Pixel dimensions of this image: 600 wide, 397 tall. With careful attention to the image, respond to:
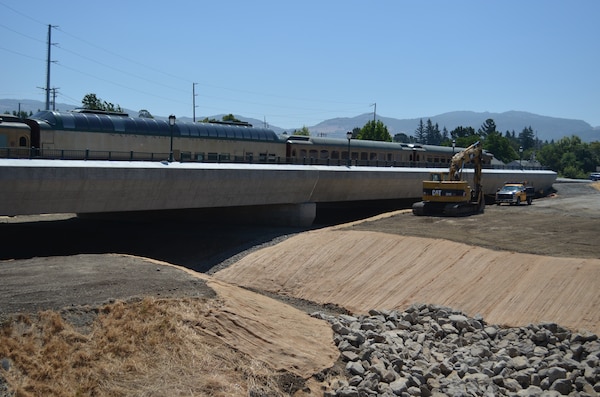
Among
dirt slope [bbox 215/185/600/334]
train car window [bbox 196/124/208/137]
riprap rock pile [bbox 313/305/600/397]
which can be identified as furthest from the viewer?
train car window [bbox 196/124/208/137]

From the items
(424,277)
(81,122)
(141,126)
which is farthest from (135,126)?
(424,277)

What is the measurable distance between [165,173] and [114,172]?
119 inches

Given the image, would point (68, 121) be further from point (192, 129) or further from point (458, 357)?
point (458, 357)

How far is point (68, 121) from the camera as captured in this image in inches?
1441

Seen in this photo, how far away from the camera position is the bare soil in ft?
55.6

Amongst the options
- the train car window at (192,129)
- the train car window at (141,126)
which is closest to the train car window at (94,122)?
the train car window at (141,126)

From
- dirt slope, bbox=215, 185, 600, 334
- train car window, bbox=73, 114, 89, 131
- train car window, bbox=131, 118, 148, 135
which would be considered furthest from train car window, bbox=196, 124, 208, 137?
dirt slope, bbox=215, 185, 600, 334

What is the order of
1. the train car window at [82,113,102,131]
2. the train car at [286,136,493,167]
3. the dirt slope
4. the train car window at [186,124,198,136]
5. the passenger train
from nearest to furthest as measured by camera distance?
1. the dirt slope
2. the passenger train
3. the train car window at [82,113,102,131]
4. the train car window at [186,124,198,136]
5. the train car at [286,136,493,167]

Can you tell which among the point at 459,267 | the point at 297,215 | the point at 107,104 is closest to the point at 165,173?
the point at 297,215

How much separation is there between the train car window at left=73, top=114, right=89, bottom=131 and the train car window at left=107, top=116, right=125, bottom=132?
1950 millimetres

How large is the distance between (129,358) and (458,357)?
962cm

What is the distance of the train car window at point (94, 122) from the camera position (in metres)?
37.7

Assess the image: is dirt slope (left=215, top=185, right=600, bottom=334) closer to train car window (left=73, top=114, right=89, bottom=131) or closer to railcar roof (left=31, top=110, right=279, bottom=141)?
railcar roof (left=31, top=110, right=279, bottom=141)

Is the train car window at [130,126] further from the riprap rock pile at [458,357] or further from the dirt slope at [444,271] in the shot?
the riprap rock pile at [458,357]
